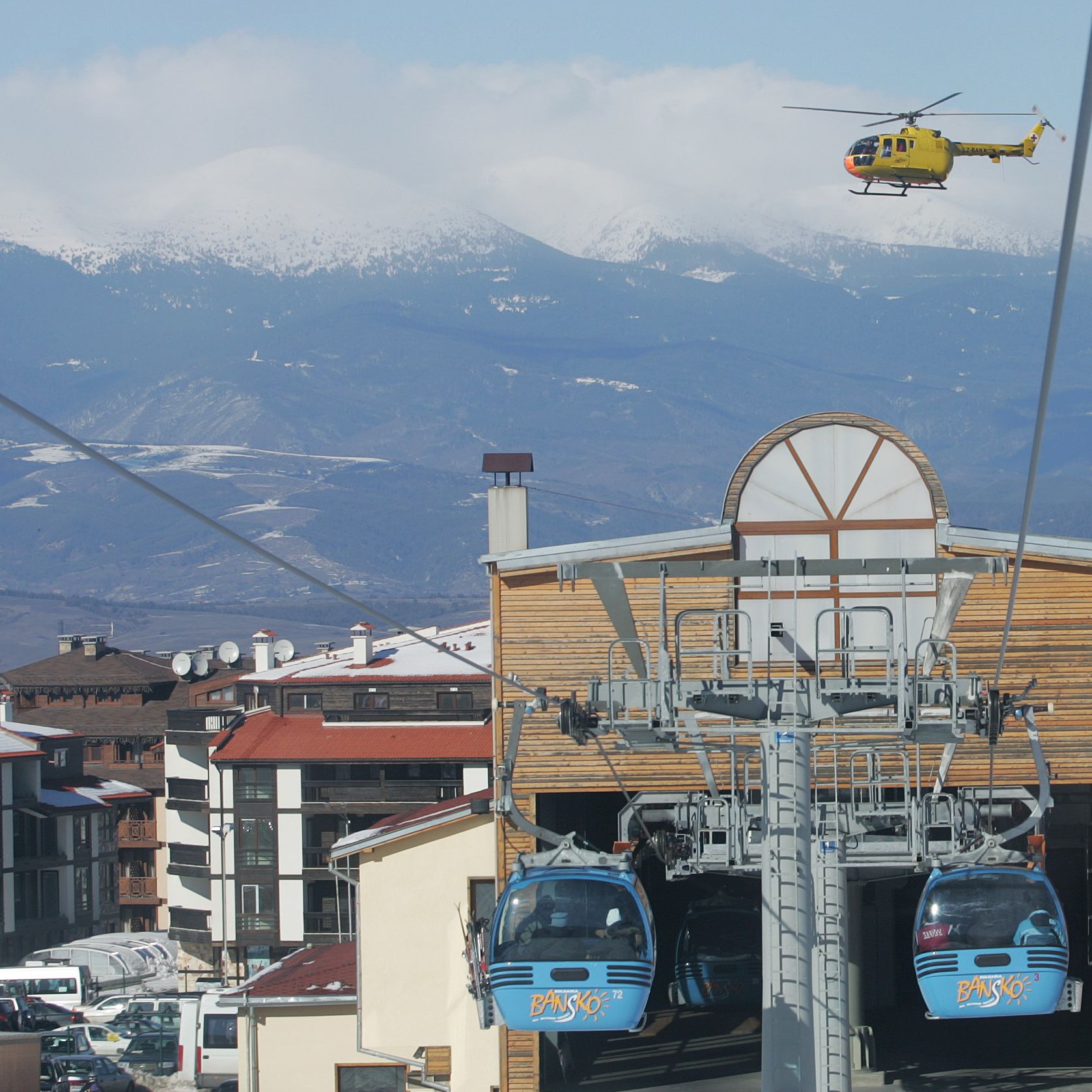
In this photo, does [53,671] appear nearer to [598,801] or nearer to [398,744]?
[398,744]

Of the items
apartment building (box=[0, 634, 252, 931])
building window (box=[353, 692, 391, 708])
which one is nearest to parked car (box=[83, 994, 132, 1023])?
building window (box=[353, 692, 391, 708])

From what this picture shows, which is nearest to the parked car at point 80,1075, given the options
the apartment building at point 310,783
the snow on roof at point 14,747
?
the apartment building at point 310,783

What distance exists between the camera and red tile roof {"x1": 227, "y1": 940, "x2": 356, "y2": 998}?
3725cm

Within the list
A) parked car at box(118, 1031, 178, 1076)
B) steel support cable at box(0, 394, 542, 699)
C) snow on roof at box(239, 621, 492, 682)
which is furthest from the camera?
snow on roof at box(239, 621, 492, 682)

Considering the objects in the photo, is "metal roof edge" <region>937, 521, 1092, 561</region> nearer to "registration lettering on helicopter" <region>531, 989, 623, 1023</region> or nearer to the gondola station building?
the gondola station building

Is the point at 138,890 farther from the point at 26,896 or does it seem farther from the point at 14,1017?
the point at 14,1017

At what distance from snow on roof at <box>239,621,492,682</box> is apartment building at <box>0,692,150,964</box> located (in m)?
9.45

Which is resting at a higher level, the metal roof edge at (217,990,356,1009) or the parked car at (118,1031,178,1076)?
the metal roof edge at (217,990,356,1009)

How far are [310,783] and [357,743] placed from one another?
217 centimetres

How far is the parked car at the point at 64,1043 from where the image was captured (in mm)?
49719

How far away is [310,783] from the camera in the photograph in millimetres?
68000

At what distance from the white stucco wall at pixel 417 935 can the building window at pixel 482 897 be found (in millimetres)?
119

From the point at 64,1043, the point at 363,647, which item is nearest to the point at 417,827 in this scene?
the point at 64,1043

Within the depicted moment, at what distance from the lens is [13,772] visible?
8019 centimetres
